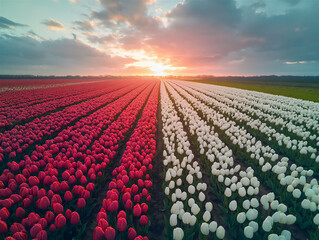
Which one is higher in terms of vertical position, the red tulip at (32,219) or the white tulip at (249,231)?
the red tulip at (32,219)

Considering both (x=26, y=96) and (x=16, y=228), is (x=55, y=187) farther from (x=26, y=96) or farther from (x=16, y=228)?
(x=26, y=96)

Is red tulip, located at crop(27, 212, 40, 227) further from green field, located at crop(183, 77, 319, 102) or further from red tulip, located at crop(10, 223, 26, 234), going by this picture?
green field, located at crop(183, 77, 319, 102)

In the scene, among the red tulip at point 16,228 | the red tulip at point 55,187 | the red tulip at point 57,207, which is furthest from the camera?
the red tulip at point 55,187

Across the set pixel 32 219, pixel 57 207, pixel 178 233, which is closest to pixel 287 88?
pixel 178 233

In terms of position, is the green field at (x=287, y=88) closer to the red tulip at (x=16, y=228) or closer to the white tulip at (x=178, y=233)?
the white tulip at (x=178, y=233)

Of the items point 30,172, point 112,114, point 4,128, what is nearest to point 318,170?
point 30,172

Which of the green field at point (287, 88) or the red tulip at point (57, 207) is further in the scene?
the green field at point (287, 88)

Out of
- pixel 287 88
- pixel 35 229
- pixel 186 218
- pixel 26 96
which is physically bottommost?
pixel 287 88

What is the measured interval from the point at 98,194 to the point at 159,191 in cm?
172

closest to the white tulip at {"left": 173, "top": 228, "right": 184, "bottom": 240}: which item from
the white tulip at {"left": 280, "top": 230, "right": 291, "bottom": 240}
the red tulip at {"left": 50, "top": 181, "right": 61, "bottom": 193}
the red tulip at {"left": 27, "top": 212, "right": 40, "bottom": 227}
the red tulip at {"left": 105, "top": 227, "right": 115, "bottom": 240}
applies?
the red tulip at {"left": 105, "top": 227, "right": 115, "bottom": 240}

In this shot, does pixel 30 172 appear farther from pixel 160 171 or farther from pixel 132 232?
pixel 160 171

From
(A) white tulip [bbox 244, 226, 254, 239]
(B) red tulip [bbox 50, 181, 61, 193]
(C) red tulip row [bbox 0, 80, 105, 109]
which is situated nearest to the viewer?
(A) white tulip [bbox 244, 226, 254, 239]

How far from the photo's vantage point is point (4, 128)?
30.7ft

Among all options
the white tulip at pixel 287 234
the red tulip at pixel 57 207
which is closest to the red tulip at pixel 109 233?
the red tulip at pixel 57 207
